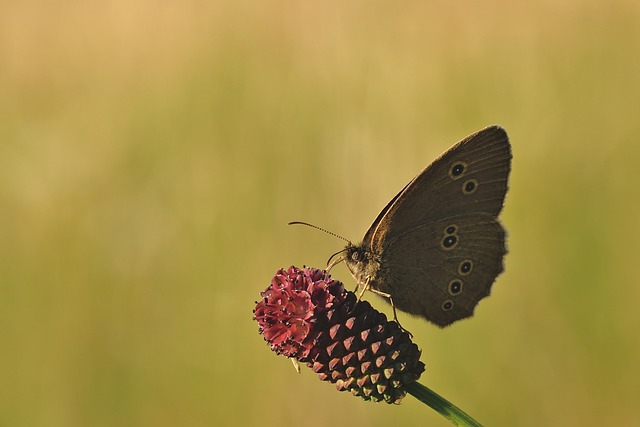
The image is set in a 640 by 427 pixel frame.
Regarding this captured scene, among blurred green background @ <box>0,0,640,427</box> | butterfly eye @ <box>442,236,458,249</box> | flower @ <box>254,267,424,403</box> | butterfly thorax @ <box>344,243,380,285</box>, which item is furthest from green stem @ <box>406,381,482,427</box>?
blurred green background @ <box>0,0,640,427</box>

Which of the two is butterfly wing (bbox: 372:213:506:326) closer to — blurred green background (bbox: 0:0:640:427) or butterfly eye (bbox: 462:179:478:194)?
butterfly eye (bbox: 462:179:478:194)

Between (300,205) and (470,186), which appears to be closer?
(470,186)

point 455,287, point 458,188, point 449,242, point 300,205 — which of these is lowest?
point 300,205

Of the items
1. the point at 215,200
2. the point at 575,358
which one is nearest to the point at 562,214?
the point at 575,358

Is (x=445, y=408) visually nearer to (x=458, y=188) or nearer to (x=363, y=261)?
(x=363, y=261)

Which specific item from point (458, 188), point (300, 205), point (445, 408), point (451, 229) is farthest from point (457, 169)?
point (300, 205)

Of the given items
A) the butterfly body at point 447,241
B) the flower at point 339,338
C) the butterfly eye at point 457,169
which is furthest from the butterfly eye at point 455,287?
the flower at point 339,338

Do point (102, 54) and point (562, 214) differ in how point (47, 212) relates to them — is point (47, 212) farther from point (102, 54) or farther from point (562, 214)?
point (562, 214)
